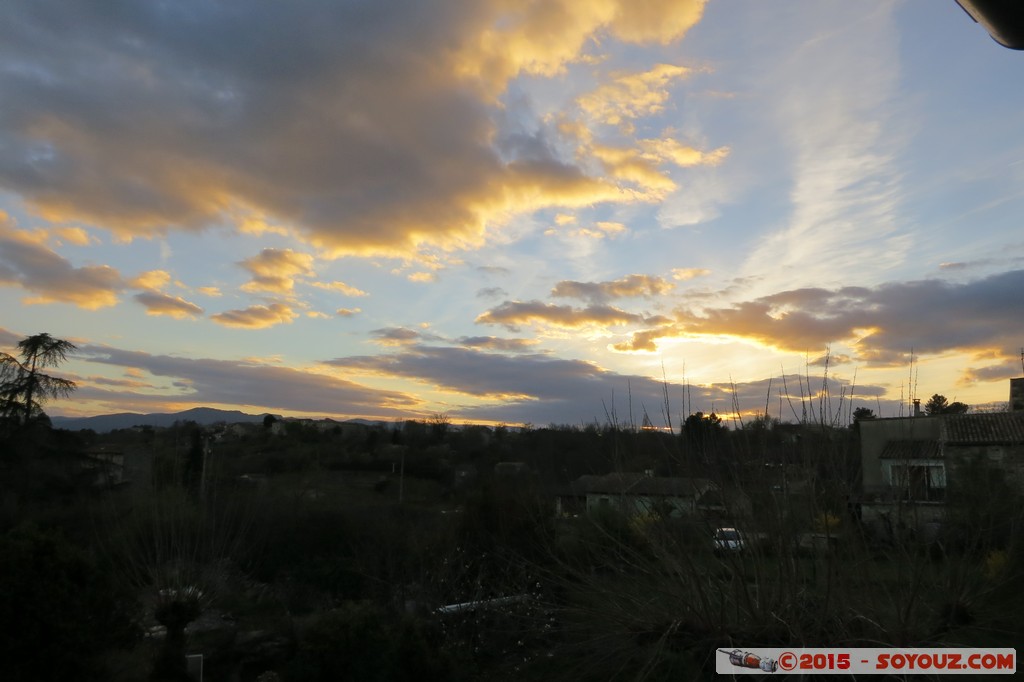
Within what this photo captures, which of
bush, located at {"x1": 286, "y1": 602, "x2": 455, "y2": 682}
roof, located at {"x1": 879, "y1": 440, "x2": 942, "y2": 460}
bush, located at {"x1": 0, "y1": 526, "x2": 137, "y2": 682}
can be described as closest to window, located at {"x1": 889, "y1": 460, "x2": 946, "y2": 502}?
roof, located at {"x1": 879, "y1": 440, "x2": 942, "y2": 460}

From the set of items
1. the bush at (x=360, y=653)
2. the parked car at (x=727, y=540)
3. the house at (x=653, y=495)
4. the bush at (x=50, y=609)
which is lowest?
the bush at (x=360, y=653)

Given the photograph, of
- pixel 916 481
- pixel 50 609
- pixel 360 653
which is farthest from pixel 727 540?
pixel 50 609

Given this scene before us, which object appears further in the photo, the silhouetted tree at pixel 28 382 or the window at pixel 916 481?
the silhouetted tree at pixel 28 382

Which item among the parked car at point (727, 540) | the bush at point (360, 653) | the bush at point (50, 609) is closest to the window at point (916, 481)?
the parked car at point (727, 540)

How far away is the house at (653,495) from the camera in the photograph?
21.2ft

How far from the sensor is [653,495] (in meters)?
6.90

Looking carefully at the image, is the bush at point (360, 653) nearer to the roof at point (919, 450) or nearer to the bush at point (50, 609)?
the bush at point (50, 609)

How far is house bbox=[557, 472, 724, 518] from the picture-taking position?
646cm

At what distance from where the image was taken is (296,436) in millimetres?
54906

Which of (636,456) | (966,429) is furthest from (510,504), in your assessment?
(966,429)

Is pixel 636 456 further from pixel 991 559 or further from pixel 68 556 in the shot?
pixel 68 556

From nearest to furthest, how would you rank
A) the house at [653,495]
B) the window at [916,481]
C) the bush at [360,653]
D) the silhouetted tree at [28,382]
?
the window at [916,481] → the house at [653,495] → the bush at [360,653] → the silhouetted tree at [28,382]

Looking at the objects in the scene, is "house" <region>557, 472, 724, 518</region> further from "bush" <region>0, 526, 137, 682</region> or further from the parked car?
"bush" <region>0, 526, 137, 682</region>

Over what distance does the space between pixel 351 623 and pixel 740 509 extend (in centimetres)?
548
